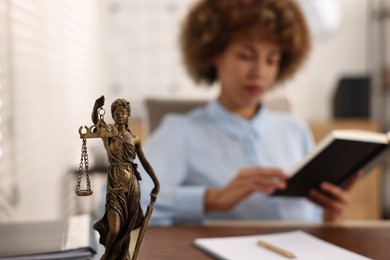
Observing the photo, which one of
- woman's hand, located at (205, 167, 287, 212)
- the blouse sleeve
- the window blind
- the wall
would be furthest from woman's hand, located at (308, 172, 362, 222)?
the wall

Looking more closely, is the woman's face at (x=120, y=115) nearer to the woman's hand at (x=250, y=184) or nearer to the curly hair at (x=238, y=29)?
the woman's hand at (x=250, y=184)

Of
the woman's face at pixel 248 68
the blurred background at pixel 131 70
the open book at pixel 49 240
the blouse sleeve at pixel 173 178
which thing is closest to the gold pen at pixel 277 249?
the open book at pixel 49 240

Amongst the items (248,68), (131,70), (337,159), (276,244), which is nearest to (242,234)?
(276,244)

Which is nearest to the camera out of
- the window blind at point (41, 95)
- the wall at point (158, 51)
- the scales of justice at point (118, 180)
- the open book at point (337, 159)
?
the scales of justice at point (118, 180)

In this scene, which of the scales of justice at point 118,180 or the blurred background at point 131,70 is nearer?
the scales of justice at point 118,180

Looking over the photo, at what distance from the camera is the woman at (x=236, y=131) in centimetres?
130

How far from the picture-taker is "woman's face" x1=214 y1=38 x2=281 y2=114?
1424 millimetres

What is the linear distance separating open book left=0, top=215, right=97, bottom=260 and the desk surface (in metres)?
0.09

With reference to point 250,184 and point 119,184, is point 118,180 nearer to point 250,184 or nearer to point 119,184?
point 119,184

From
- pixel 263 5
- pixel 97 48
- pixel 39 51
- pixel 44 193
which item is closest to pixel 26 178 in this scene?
pixel 44 193

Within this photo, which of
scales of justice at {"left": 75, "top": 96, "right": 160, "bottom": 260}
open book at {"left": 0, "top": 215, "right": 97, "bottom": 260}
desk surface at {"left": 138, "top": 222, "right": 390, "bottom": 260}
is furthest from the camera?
desk surface at {"left": 138, "top": 222, "right": 390, "bottom": 260}

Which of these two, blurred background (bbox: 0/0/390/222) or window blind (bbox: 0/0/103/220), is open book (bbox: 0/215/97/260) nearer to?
window blind (bbox: 0/0/103/220)

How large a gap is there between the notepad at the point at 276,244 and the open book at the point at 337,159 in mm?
195

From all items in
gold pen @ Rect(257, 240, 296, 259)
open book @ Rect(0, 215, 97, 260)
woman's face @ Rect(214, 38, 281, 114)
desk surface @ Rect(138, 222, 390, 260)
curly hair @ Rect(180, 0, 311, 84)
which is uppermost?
curly hair @ Rect(180, 0, 311, 84)
